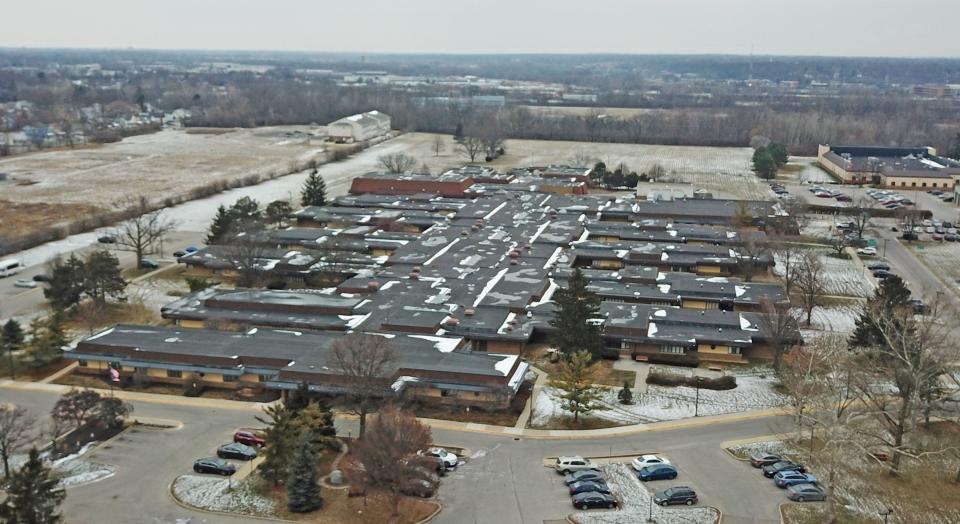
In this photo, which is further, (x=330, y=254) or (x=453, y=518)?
(x=330, y=254)

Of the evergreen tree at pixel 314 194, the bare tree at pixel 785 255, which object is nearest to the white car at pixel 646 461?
the bare tree at pixel 785 255

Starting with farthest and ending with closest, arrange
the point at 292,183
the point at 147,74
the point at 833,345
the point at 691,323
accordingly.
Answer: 1. the point at 147,74
2. the point at 292,183
3. the point at 691,323
4. the point at 833,345

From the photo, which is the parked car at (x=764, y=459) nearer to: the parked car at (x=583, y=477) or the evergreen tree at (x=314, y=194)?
the parked car at (x=583, y=477)

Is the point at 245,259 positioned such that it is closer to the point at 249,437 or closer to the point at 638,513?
the point at 249,437

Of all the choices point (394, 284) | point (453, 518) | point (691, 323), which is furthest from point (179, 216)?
point (453, 518)

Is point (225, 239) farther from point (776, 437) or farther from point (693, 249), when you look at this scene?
point (776, 437)

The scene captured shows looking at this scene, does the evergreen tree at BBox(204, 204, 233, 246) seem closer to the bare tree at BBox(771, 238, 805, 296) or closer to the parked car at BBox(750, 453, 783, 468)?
the bare tree at BBox(771, 238, 805, 296)

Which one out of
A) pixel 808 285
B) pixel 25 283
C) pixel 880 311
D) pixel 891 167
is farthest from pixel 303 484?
pixel 891 167
